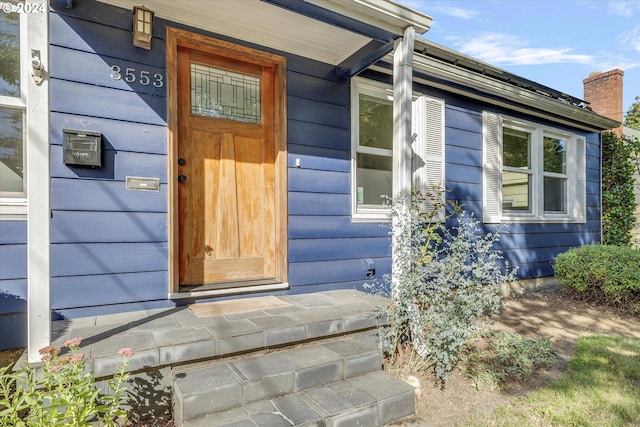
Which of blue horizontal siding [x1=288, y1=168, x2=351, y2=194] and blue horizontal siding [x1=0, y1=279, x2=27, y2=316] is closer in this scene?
blue horizontal siding [x1=0, y1=279, x2=27, y2=316]

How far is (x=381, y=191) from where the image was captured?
381 cm

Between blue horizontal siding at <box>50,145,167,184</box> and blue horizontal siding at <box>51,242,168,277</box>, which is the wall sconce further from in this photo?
blue horizontal siding at <box>51,242,168,277</box>

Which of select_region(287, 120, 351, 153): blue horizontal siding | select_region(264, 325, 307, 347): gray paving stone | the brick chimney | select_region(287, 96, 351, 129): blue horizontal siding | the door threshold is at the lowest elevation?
select_region(264, 325, 307, 347): gray paving stone

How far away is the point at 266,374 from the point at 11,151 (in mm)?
2268

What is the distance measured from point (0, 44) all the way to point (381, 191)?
3392 mm

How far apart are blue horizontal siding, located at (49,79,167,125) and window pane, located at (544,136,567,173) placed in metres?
5.61

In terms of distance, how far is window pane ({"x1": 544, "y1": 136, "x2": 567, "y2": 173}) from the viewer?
5379mm

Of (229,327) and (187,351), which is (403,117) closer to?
(229,327)

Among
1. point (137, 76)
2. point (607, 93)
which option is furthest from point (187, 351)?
point (607, 93)

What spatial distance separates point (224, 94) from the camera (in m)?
3.01

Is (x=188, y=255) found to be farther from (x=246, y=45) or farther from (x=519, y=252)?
(x=519, y=252)

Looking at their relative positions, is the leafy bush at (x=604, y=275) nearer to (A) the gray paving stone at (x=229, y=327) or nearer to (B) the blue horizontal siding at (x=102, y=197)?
(A) the gray paving stone at (x=229, y=327)

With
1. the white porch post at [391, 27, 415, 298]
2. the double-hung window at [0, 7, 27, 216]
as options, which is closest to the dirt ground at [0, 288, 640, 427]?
the white porch post at [391, 27, 415, 298]

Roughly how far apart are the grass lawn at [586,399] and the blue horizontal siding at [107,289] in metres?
2.32
